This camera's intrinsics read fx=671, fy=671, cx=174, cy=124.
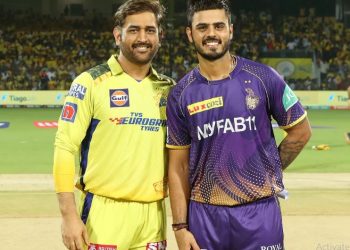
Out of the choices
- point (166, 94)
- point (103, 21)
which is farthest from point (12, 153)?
point (103, 21)

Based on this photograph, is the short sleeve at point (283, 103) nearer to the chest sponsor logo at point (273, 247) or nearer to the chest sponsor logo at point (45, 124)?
the chest sponsor logo at point (273, 247)

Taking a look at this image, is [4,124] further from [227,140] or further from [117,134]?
[227,140]

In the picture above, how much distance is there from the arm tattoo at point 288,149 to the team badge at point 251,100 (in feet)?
1.21

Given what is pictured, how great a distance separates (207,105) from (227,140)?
21cm

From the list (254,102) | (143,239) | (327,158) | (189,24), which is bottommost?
(327,158)

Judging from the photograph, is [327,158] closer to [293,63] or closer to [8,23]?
[293,63]

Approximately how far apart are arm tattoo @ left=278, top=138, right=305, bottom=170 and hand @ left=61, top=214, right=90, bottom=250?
1181 millimetres

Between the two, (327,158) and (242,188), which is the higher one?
(242,188)

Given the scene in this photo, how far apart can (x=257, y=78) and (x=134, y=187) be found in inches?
37.9

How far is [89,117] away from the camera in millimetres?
3863

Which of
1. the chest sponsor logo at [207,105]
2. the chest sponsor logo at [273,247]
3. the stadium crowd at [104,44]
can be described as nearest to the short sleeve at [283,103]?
the chest sponsor logo at [207,105]

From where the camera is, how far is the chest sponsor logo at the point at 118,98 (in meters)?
3.88

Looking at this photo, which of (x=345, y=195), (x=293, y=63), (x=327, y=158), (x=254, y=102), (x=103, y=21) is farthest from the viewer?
(x=103, y=21)

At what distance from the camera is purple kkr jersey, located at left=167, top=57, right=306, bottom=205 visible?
3510 millimetres
